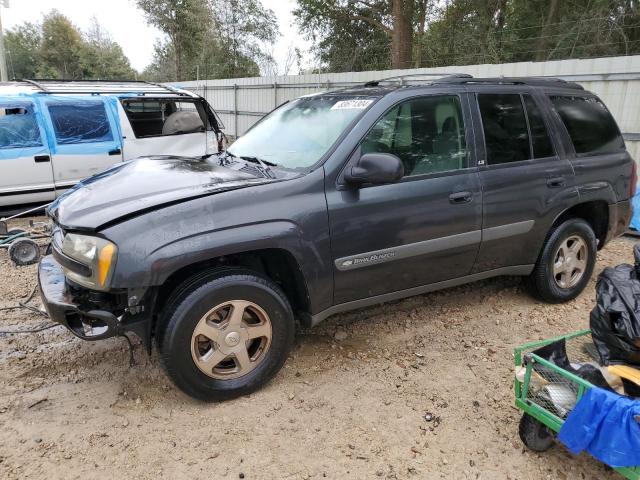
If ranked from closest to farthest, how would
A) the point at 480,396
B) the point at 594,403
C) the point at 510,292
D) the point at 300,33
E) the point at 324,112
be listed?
1. the point at 594,403
2. the point at 480,396
3. the point at 324,112
4. the point at 510,292
5. the point at 300,33

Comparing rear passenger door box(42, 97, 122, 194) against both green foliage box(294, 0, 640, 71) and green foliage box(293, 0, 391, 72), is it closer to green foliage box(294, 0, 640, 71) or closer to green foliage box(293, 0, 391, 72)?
green foliage box(294, 0, 640, 71)

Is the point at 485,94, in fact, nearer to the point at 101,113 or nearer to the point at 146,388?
the point at 146,388

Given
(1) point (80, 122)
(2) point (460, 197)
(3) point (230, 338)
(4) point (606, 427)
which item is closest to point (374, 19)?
(1) point (80, 122)

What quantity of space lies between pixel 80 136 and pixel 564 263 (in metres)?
6.36

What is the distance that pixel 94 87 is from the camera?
7.25 metres

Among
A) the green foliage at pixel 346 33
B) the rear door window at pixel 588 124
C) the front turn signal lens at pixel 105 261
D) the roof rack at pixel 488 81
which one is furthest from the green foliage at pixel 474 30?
the front turn signal lens at pixel 105 261

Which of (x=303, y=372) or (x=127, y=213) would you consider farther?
(x=303, y=372)

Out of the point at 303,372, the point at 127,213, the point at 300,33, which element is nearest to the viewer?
the point at 127,213

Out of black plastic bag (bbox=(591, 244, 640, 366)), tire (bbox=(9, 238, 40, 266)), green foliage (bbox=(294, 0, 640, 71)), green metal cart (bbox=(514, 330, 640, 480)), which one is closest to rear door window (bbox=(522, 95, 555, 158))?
black plastic bag (bbox=(591, 244, 640, 366))

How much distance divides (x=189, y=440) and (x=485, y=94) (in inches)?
121

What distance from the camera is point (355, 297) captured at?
126 inches

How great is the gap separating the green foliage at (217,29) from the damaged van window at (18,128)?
23.7m

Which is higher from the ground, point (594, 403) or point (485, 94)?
point (485, 94)

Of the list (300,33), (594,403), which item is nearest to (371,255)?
(594,403)
